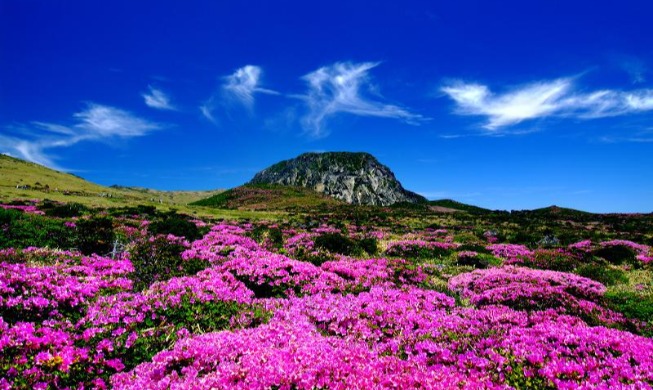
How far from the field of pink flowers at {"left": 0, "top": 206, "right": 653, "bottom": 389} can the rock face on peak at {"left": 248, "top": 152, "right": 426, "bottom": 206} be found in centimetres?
13307

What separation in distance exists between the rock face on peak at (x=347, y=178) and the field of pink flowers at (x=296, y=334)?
133069 millimetres

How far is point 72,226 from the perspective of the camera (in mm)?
20391

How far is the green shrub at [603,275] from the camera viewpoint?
15438 millimetres

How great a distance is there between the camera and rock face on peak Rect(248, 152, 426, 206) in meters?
150

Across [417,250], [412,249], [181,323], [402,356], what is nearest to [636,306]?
[402,356]

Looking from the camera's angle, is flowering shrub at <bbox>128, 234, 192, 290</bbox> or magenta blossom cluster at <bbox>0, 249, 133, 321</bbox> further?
flowering shrub at <bbox>128, 234, 192, 290</bbox>

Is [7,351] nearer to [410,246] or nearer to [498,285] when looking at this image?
[498,285]

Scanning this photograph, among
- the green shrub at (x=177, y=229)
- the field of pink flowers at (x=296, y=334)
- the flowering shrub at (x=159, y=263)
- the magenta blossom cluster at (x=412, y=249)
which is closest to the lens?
the field of pink flowers at (x=296, y=334)

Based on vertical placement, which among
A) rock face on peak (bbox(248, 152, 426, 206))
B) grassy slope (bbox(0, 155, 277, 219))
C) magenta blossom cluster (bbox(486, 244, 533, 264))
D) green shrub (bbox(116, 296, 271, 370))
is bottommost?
green shrub (bbox(116, 296, 271, 370))

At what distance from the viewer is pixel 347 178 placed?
152m

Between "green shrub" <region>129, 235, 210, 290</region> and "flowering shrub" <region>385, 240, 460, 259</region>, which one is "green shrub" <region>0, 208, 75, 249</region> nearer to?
"green shrub" <region>129, 235, 210, 290</region>

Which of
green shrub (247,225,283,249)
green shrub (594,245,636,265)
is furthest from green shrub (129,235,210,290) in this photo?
green shrub (594,245,636,265)

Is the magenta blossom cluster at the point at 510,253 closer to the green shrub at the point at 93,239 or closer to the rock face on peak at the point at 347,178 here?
the green shrub at the point at 93,239

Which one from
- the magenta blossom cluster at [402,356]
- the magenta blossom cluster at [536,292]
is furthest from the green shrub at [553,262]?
the magenta blossom cluster at [402,356]
